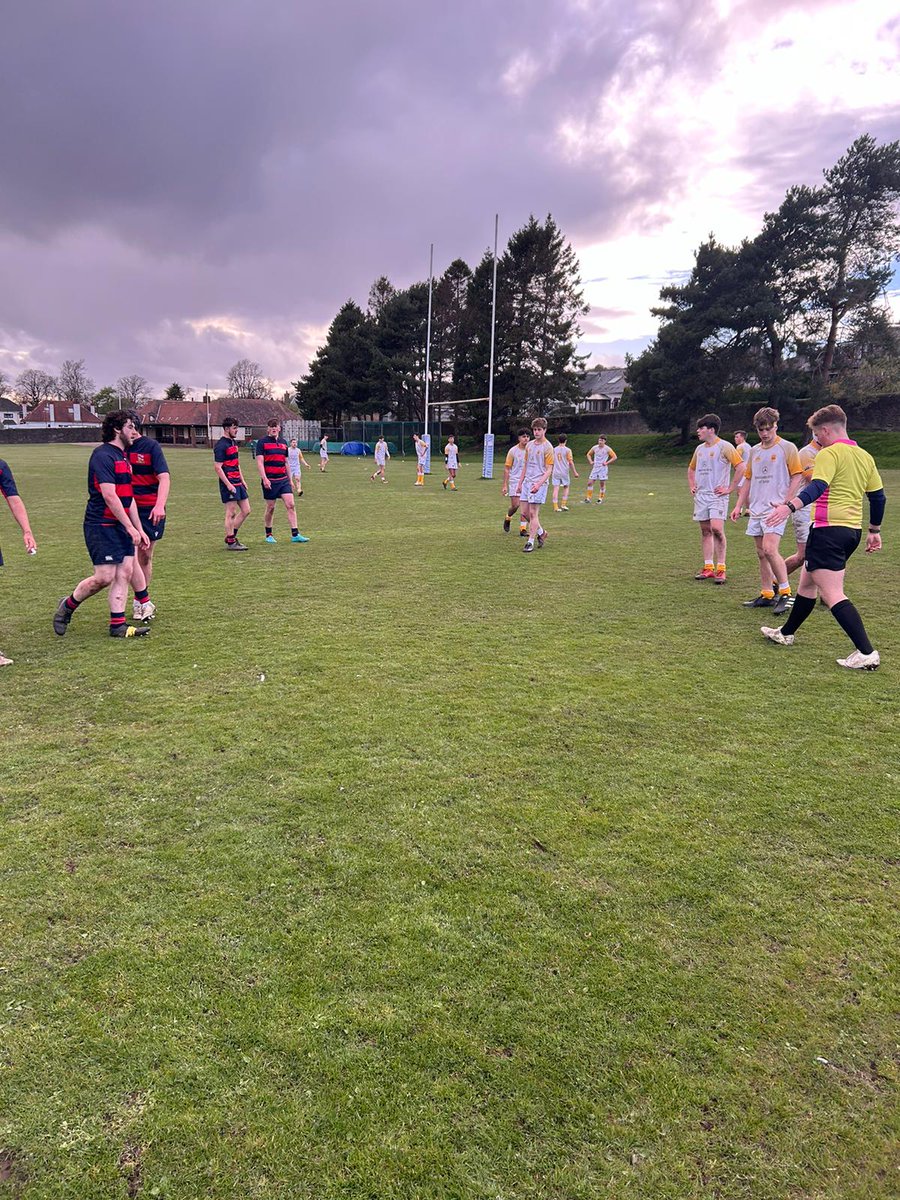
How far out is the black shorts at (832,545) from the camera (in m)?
5.61

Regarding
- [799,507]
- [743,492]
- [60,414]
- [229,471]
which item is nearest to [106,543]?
[229,471]

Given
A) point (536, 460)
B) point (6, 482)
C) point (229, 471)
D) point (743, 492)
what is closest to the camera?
point (6, 482)

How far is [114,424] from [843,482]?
6.40 m

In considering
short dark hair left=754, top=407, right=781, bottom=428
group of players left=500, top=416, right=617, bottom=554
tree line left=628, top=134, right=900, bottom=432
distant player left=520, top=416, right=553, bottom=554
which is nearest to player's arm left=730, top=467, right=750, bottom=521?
short dark hair left=754, top=407, right=781, bottom=428

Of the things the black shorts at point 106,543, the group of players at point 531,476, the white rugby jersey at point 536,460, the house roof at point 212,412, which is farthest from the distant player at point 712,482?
the house roof at point 212,412

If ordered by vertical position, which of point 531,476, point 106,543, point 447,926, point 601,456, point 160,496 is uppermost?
point 601,456

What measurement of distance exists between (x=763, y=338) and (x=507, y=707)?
42.1 m

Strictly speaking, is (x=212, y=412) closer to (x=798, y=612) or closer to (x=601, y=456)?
(x=601, y=456)

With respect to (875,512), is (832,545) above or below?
below

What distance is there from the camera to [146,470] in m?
6.84

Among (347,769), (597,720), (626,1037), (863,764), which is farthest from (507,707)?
(626,1037)

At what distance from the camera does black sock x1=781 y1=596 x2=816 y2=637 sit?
242 inches

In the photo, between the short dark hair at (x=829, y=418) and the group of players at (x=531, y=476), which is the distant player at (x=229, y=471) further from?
the short dark hair at (x=829, y=418)

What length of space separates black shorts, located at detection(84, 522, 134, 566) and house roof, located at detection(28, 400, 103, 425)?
12108 cm
